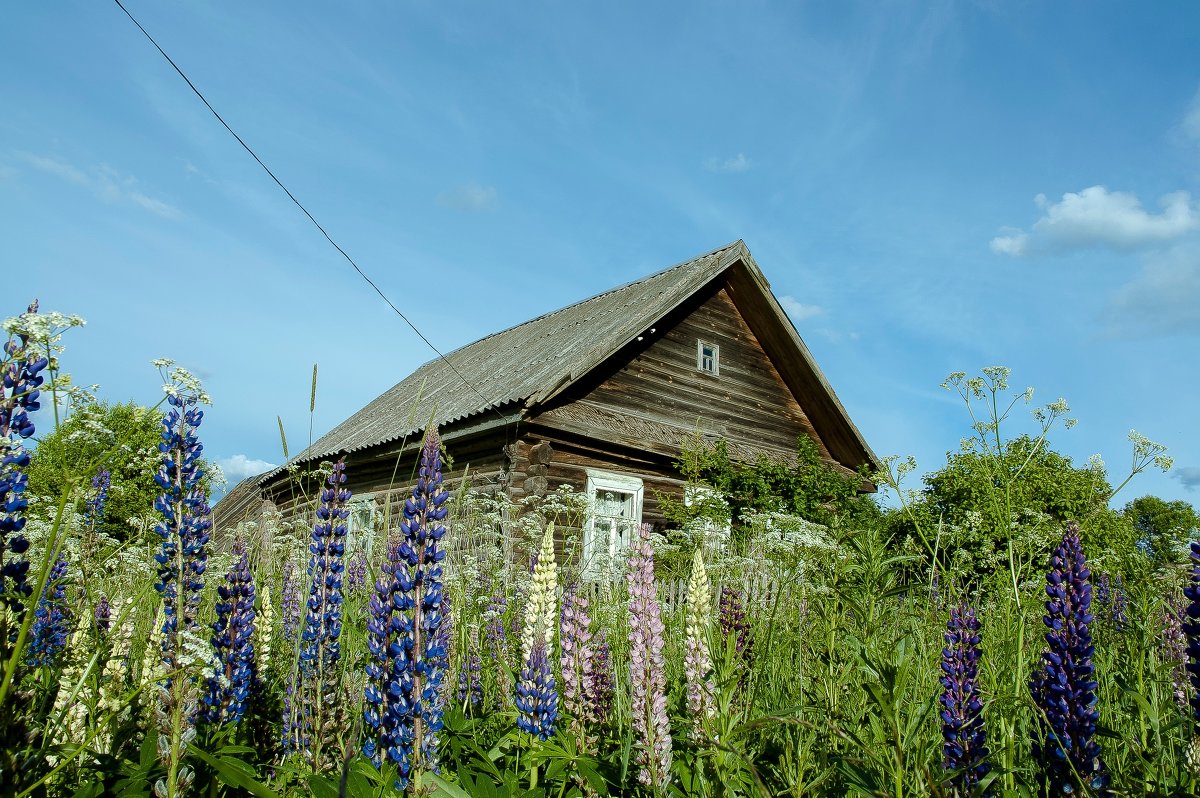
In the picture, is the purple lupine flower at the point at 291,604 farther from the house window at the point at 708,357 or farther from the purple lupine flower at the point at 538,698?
the house window at the point at 708,357

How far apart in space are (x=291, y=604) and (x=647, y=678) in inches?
92.1

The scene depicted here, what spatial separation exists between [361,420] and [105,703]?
20034 millimetres

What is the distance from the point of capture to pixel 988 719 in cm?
274

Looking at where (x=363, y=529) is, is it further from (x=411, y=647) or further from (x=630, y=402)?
(x=630, y=402)

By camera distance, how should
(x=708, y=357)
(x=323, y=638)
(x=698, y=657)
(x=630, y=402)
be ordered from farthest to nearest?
(x=708, y=357), (x=630, y=402), (x=323, y=638), (x=698, y=657)

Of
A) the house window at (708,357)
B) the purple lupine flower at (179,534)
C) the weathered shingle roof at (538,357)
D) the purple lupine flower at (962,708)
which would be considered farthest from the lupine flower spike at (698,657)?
the house window at (708,357)

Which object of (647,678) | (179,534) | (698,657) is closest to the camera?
(179,534)

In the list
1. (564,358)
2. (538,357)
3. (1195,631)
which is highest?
(538,357)

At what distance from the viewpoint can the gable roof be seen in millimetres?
12742

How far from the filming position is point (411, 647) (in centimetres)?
199

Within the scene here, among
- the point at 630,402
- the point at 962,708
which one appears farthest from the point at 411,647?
the point at 630,402

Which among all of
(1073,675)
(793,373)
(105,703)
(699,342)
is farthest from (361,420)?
(1073,675)

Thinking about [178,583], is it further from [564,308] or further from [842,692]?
[564,308]

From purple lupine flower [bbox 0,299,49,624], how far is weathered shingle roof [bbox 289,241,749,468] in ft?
25.0
